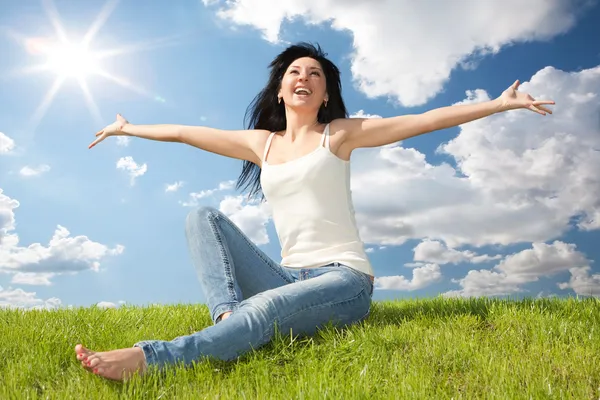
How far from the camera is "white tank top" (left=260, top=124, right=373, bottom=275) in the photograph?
15.5ft

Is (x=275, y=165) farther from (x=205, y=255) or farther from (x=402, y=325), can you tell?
(x=402, y=325)

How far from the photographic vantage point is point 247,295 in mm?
4906

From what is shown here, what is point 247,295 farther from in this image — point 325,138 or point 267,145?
point 325,138

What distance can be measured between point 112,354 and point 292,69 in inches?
121

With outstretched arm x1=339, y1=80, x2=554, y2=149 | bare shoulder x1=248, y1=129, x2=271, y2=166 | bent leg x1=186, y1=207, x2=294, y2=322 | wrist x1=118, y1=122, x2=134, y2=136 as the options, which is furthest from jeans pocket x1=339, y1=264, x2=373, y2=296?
wrist x1=118, y1=122, x2=134, y2=136

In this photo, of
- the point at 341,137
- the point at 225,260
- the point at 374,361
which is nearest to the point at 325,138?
the point at 341,137

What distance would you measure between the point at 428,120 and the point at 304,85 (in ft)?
3.80

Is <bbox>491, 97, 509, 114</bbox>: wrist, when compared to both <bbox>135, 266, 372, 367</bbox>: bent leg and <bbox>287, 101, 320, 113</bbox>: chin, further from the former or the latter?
<bbox>135, 266, 372, 367</bbox>: bent leg

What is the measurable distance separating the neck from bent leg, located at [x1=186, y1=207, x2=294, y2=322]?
1.03m

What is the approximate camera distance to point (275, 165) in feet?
16.4

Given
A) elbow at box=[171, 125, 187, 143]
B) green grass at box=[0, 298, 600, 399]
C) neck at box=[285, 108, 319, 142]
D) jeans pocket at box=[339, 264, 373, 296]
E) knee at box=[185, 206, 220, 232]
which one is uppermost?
elbow at box=[171, 125, 187, 143]

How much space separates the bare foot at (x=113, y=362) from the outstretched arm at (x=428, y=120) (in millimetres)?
2543

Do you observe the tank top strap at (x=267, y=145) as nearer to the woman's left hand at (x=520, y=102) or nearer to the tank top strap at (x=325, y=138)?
the tank top strap at (x=325, y=138)

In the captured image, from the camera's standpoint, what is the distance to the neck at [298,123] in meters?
5.21
